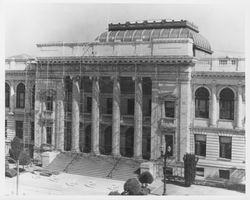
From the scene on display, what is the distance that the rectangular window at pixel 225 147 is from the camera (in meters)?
26.2

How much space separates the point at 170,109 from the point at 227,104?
132 inches

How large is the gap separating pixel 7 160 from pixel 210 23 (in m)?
13.4

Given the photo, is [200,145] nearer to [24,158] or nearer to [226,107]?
[226,107]

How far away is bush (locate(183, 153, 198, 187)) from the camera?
991 inches

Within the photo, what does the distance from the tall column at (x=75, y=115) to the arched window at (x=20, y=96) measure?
315 centimetres

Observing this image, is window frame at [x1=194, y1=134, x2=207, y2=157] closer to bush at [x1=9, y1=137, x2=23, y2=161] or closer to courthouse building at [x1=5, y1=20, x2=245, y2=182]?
courthouse building at [x1=5, y1=20, x2=245, y2=182]

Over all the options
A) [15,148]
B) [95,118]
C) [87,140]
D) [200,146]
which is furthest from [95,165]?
[200,146]

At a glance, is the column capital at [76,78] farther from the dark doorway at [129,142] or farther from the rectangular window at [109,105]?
the dark doorway at [129,142]

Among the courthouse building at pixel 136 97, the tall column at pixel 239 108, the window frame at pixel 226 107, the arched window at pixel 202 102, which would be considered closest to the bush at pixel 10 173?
the courthouse building at pixel 136 97

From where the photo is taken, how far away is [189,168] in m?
25.2

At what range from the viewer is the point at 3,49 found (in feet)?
75.4

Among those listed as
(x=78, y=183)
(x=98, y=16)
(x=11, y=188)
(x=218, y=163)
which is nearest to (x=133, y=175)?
(x=78, y=183)

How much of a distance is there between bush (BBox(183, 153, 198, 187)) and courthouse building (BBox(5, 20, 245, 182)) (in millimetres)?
1049

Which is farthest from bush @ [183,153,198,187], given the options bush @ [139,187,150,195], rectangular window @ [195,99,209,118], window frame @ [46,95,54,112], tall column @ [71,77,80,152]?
window frame @ [46,95,54,112]
